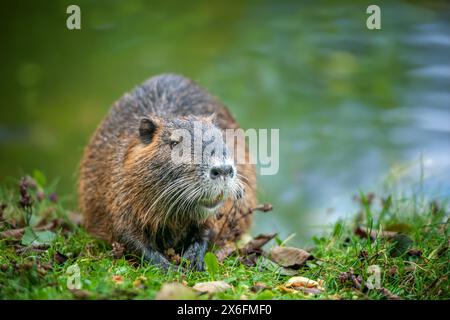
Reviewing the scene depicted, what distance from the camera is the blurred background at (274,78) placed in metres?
7.48

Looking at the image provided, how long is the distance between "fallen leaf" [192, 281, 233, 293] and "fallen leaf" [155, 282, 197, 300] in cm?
22

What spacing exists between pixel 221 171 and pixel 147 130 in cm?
82

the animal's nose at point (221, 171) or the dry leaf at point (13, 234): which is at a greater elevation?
the animal's nose at point (221, 171)

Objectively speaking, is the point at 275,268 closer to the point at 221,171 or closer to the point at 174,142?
the point at 221,171

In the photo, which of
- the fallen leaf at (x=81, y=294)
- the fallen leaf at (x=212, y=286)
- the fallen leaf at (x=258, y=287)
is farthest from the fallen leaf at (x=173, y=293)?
the fallen leaf at (x=258, y=287)

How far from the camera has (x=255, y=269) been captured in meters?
3.88

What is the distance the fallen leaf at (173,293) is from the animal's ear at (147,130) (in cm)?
139

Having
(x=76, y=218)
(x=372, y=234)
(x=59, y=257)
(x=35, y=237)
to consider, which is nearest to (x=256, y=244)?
(x=372, y=234)

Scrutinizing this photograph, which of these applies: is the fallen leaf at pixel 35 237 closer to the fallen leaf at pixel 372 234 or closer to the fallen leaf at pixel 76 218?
the fallen leaf at pixel 76 218

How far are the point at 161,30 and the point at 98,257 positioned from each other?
695 centimetres

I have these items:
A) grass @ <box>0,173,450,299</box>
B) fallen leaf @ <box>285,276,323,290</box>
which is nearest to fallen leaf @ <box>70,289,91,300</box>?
grass @ <box>0,173,450,299</box>

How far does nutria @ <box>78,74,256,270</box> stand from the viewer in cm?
379

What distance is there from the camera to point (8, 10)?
10523mm

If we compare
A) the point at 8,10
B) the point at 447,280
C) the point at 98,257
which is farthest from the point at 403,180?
the point at 8,10
